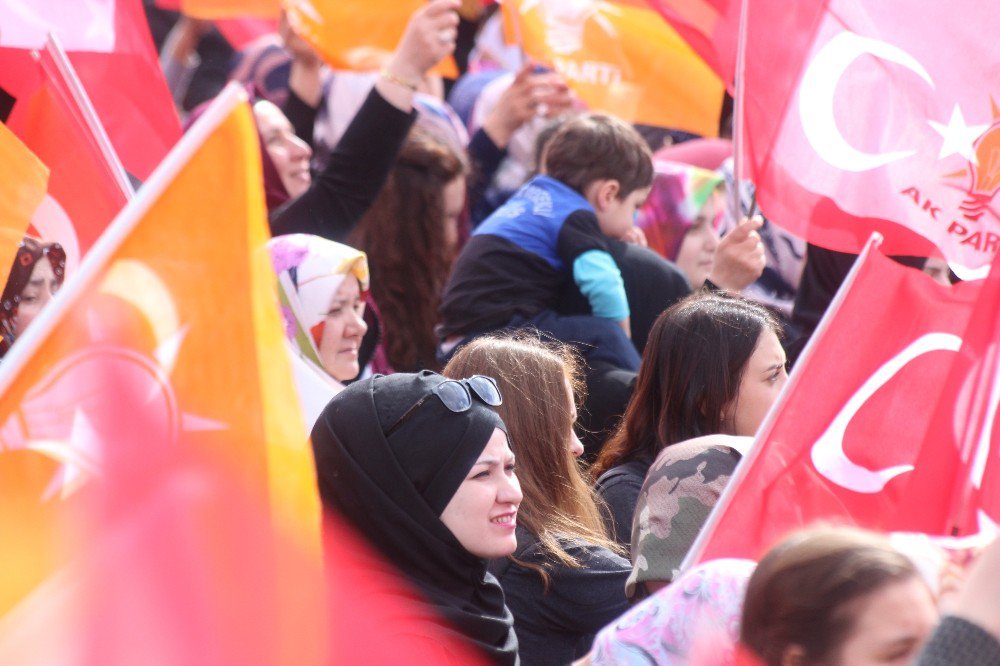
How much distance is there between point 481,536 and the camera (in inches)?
114

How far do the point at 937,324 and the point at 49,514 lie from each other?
193cm

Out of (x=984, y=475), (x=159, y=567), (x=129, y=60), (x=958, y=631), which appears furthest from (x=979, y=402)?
(x=129, y=60)

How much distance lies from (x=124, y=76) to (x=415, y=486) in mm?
2126

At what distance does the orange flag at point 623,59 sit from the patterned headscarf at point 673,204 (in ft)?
0.71

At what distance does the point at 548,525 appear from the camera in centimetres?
332

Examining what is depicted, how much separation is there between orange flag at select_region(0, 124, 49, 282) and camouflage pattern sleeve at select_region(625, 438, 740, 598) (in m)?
1.50

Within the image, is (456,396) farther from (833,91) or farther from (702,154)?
(702,154)

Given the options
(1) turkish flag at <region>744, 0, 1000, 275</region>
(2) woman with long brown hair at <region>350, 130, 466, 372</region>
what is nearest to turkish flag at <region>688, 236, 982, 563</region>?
(1) turkish flag at <region>744, 0, 1000, 275</region>

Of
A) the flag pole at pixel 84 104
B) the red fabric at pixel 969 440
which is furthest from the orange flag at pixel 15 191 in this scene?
the red fabric at pixel 969 440

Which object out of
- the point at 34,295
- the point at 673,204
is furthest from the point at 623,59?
the point at 34,295

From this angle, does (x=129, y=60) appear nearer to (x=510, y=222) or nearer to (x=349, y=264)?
(x=349, y=264)

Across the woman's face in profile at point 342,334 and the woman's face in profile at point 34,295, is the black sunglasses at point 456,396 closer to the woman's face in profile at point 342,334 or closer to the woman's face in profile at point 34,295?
the woman's face in profile at point 34,295

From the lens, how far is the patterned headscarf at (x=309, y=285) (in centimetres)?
429

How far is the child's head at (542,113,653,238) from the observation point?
4.96 m
